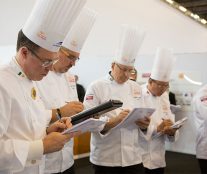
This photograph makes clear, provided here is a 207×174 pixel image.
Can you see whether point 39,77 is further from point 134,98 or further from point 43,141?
point 134,98

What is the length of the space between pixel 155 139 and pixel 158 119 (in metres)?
0.16

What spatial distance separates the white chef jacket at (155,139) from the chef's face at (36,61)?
1.20 meters

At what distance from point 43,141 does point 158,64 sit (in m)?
1.72

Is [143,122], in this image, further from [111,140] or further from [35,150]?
[35,150]

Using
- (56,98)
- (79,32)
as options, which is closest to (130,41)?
(79,32)

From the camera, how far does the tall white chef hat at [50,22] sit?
1227mm

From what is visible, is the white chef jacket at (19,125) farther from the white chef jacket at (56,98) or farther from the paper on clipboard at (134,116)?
the paper on clipboard at (134,116)

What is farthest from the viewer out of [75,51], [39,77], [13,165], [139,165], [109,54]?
[109,54]

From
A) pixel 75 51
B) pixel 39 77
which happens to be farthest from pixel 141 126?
pixel 39 77

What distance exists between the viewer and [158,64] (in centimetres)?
267

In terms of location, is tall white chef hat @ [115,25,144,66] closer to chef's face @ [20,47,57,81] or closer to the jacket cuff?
chef's face @ [20,47,57,81]

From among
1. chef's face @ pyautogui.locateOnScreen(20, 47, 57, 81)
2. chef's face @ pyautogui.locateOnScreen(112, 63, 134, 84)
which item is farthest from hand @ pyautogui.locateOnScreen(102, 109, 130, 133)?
chef's face @ pyautogui.locateOnScreen(20, 47, 57, 81)

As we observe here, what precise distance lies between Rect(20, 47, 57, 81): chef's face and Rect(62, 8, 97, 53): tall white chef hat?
59 cm

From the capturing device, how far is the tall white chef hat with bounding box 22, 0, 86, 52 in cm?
123
